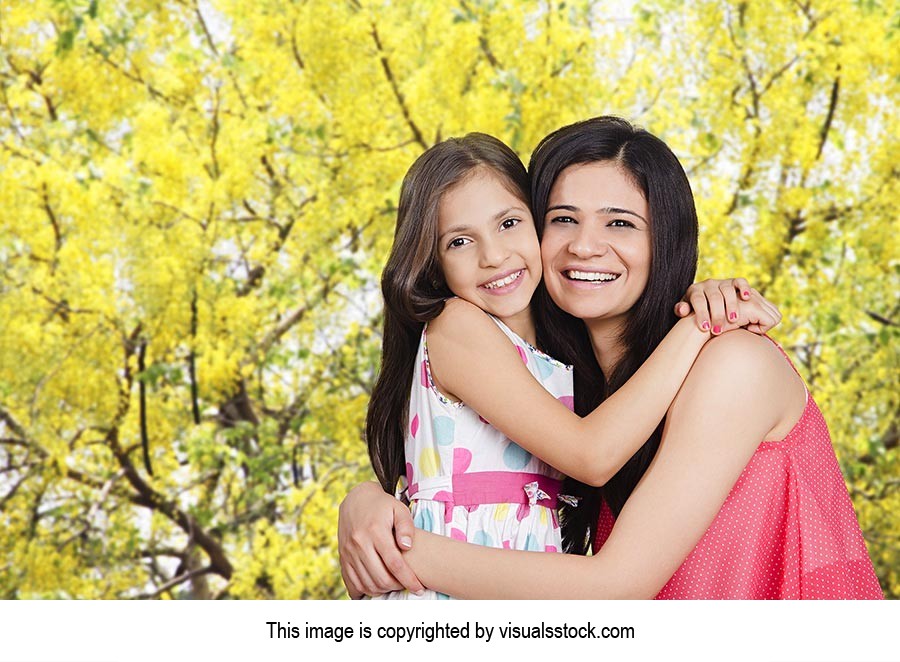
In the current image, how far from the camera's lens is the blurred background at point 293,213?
2.91 meters

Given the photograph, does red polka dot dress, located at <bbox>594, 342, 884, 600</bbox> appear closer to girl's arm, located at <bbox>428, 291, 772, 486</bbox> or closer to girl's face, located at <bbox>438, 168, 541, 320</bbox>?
girl's arm, located at <bbox>428, 291, 772, 486</bbox>

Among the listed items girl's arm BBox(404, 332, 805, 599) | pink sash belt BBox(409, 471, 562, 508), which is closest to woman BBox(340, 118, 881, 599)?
girl's arm BBox(404, 332, 805, 599)

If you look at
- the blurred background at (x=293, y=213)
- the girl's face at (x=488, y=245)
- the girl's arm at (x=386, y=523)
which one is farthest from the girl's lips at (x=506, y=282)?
the blurred background at (x=293, y=213)

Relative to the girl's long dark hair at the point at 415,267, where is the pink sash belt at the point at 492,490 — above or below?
below

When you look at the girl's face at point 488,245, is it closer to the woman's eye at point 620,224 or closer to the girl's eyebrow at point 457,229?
the girl's eyebrow at point 457,229

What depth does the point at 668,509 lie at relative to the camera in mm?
1089

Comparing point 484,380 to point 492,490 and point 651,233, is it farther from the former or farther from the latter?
point 651,233

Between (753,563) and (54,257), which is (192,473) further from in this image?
(753,563)

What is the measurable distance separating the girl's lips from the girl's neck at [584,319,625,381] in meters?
0.13

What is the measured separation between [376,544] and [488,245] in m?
0.40

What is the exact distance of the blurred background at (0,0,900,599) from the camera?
2906mm

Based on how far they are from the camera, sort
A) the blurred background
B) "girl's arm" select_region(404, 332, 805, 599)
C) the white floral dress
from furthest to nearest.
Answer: the blurred background
the white floral dress
"girl's arm" select_region(404, 332, 805, 599)

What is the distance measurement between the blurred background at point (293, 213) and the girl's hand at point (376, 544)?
1.86 m

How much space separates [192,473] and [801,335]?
1888mm
